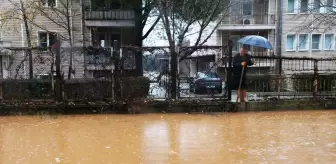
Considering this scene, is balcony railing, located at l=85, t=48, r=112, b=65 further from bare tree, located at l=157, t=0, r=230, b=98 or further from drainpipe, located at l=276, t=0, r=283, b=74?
drainpipe, located at l=276, t=0, r=283, b=74

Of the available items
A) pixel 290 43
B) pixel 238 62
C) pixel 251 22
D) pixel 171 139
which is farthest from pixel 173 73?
pixel 290 43

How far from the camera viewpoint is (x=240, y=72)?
1105 cm

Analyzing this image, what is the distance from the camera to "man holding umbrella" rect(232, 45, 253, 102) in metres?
10.9

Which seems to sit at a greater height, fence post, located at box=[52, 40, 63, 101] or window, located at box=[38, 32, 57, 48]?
window, located at box=[38, 32, 57, 48]

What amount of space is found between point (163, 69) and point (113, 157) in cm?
531

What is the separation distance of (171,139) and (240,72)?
4569 millimetres

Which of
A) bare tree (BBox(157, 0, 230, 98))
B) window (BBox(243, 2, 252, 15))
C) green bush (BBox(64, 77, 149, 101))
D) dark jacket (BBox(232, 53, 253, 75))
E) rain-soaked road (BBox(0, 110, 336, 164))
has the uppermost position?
window (BBox(243, 2, 252, 15))

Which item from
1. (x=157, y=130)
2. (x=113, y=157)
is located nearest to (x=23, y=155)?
(x=113, y=157)

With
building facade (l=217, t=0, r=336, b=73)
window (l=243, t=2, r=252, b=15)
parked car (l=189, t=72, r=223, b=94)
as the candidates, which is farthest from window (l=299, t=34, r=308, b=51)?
parked car (l=189, t=72, r=223, b=94)

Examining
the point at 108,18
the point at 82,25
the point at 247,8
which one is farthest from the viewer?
the point at 247,8

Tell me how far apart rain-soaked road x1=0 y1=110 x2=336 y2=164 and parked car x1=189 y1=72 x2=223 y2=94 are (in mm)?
1138

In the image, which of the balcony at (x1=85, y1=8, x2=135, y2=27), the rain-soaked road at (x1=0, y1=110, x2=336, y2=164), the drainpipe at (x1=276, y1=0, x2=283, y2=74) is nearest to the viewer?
the rain-soaked road at (x1=0, y1=110, x2=336, y2=164)

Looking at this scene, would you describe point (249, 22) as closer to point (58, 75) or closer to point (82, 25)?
point (82, 25)

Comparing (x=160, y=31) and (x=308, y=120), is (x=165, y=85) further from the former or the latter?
(x=160, y=31)
